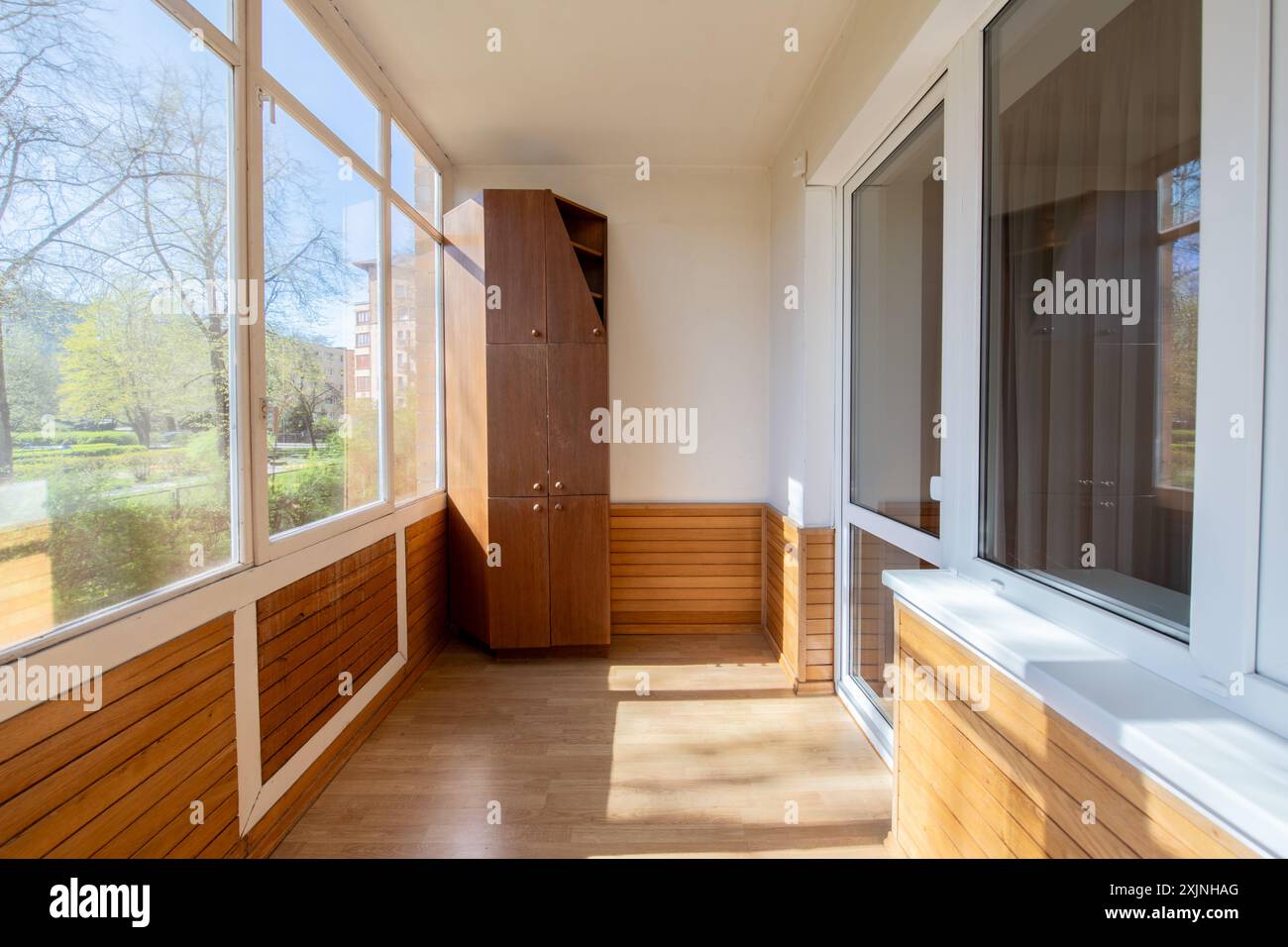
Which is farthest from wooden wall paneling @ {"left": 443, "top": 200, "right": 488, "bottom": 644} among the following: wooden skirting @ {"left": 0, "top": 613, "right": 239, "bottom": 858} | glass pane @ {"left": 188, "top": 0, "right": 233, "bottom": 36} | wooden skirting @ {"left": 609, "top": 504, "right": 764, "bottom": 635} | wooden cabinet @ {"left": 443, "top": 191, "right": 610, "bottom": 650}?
wooden skirting @ {"left": 0, "top": 613, "right": 239, "bottom": 858}

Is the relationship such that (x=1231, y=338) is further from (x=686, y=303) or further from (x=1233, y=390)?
(x=686, y=303)

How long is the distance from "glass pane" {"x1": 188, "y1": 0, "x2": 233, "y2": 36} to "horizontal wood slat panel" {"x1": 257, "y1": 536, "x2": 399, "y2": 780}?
5.85 ft

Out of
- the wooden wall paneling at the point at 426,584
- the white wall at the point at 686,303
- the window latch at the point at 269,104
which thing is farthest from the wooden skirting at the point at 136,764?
the white wall at the point at 686,303

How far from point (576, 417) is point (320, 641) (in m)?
1.86

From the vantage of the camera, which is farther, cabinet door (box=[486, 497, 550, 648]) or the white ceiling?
cabinet door (box=[486, 497, 550, 648])

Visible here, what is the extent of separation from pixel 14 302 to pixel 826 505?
10.2ft

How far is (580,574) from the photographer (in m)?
3.77

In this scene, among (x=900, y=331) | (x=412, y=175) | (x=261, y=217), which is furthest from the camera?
(x=412, y=175)

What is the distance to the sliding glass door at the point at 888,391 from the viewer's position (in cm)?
226

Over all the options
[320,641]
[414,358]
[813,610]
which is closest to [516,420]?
[414,358]

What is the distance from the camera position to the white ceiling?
2596mm

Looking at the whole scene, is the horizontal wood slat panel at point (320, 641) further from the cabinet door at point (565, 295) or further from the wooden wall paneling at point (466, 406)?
the cabinet door at point (565, 295)

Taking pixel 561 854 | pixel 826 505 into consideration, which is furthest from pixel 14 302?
pixel 826 505

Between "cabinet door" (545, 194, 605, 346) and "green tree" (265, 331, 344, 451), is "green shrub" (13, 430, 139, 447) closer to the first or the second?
"green tree" (265, 331, 344, 451)
